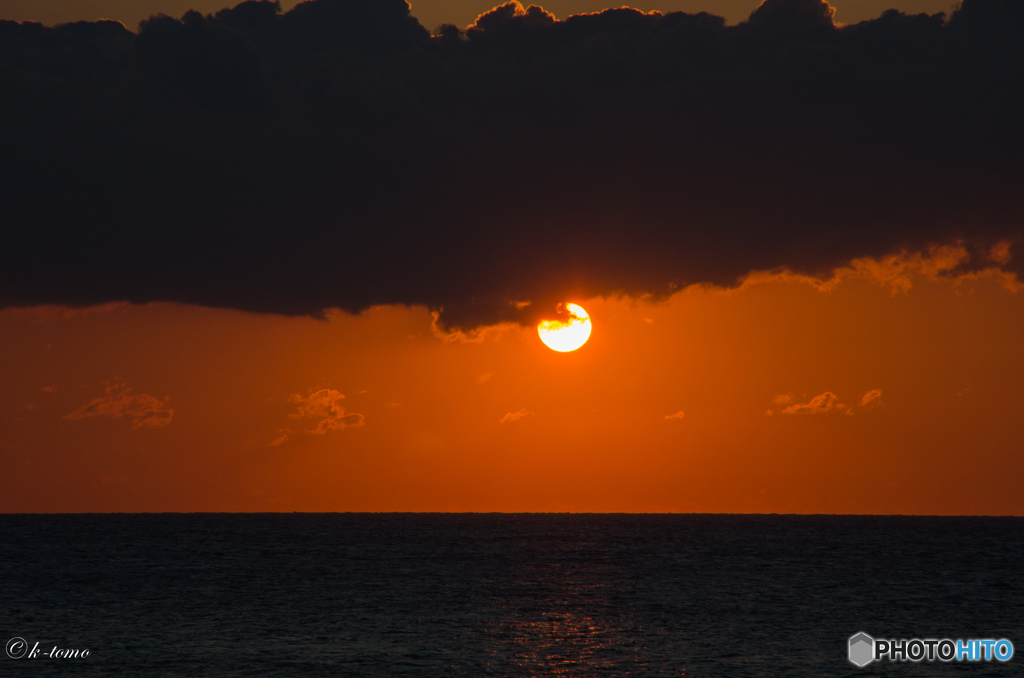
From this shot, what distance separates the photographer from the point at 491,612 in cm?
6209

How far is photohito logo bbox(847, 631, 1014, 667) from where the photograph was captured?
4581cm

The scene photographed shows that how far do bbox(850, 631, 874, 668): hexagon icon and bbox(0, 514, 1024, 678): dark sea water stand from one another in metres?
0.72

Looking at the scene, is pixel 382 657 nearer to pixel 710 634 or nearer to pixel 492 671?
pixel 492 671

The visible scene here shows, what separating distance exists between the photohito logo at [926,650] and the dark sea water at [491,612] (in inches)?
41.6

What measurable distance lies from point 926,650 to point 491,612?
1052 inches

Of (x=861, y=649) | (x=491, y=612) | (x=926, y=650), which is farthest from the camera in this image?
(x=491, y=612)

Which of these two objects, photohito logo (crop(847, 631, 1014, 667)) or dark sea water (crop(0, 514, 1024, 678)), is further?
photohito logo (crop(847, 631, 1014, 667))

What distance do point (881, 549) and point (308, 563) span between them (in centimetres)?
9225
